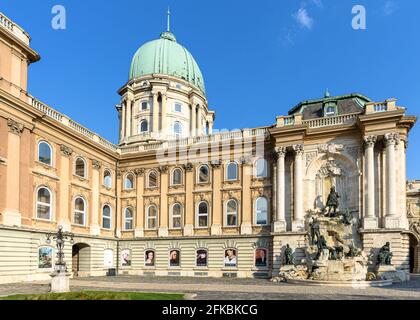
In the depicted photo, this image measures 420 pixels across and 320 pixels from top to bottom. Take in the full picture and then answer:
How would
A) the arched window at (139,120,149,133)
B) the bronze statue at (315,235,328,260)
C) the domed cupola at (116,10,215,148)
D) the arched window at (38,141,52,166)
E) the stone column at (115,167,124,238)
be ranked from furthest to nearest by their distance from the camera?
the arched window at (139,120,149,133) < the domed cupola at (116,10,215,148) < the stone column at (115,167,124,238) < the arched window at (38,141,52,166) < the bronze statue at (315,235,328,260)

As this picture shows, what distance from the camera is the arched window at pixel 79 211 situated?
122 ft

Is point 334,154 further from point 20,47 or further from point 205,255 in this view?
point 20,47

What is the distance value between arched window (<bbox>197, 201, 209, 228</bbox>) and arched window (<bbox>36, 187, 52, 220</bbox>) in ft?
46.6

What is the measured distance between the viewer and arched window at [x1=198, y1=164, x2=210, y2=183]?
41.4m

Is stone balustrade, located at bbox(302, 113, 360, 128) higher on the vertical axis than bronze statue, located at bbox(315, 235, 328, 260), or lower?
higher

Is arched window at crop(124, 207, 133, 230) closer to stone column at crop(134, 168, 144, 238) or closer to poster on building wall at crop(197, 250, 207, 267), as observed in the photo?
stone column at crop(134, 168, 144, 238)

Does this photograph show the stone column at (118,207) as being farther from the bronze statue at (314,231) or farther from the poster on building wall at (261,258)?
the bronze statue at (314,231)

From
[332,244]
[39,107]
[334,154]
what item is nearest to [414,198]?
[334,154]

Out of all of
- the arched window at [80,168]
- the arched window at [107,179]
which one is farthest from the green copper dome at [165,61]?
the arched window at [80,168]

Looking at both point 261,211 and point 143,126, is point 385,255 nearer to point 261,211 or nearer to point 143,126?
point 261,211

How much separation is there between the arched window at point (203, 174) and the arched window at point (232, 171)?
224 centimetres

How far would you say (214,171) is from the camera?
4072 cm

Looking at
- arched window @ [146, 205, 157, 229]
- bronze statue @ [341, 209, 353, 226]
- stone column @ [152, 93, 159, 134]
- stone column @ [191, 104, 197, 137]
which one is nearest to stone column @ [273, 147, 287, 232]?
bronze statue @ [341, 209, 353, 226]

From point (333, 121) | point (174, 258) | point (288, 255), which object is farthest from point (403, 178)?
point (174, 258)
